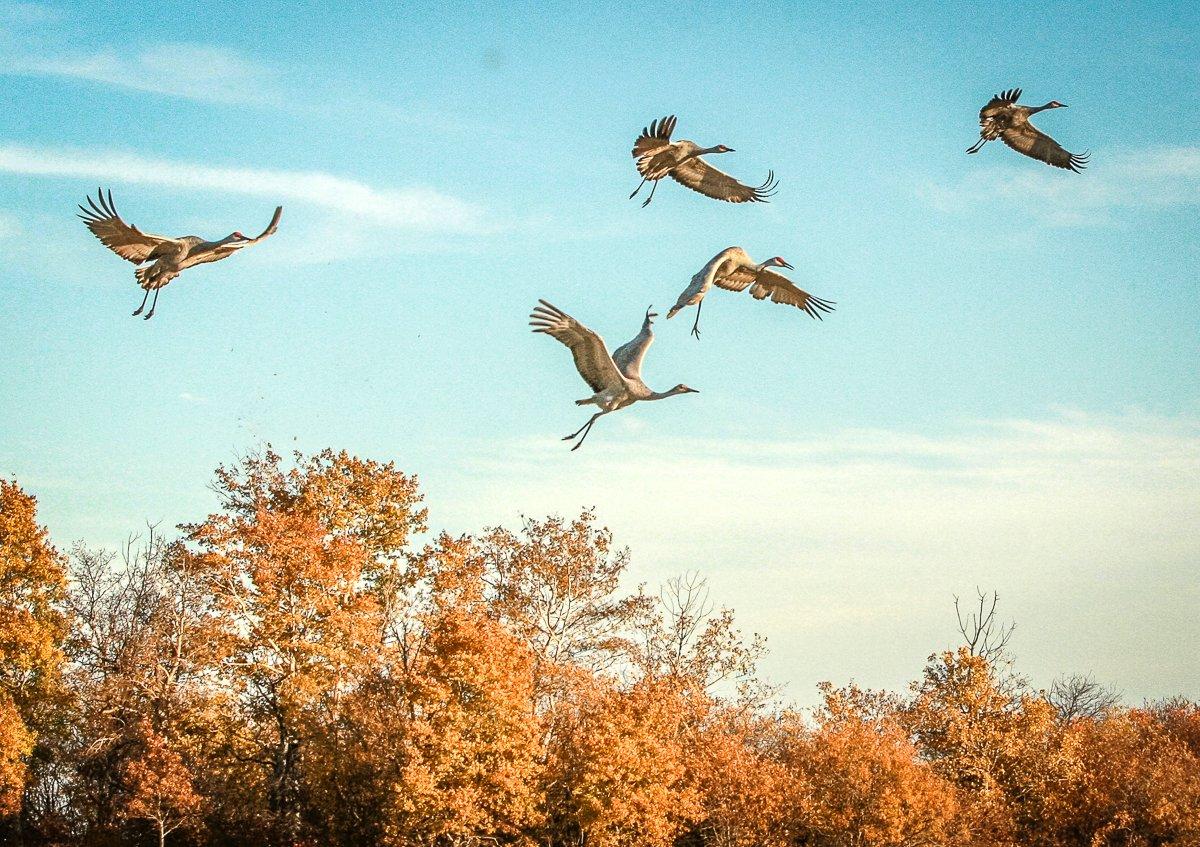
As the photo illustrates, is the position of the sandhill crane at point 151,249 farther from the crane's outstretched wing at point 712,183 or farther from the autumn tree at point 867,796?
the autumn tree at point 867,796

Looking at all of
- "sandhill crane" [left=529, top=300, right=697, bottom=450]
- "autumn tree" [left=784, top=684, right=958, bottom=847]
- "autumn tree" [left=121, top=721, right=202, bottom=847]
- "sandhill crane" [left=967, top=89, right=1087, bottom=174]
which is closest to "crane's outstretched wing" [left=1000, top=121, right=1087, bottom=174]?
"sandhill crane" [left=967, top=89, right=1087, bottom=174]

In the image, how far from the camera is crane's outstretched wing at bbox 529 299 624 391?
22125mm

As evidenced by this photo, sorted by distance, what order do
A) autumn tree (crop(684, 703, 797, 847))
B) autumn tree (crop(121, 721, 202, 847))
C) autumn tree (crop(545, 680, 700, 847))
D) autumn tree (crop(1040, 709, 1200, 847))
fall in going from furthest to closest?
autumn tree (crop(1040, 709, 1200, 847)), autumn tree (crop(121, 721, 202, 847)), autumn tree (crop(684, 703, 797, 847)), autumn tree (crop(545, 680, 700, 847))

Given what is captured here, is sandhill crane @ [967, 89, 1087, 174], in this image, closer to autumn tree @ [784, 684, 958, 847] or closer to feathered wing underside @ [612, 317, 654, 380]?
feathered wing underside @ [612, 317, 654, 380]

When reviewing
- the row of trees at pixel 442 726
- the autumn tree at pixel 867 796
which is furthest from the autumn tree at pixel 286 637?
the autumn tree at pixel 867 796

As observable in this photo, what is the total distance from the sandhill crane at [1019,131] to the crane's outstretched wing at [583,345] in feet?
34.0

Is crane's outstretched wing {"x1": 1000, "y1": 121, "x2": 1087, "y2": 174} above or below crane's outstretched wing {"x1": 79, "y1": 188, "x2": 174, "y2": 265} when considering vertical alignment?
above

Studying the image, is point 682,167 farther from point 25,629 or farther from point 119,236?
point 25,629

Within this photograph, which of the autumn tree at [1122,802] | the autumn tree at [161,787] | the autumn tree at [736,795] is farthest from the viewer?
the autumn tree at [1122,802]

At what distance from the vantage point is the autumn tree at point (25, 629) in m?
45.9

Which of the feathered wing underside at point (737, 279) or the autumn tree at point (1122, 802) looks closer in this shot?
the feathered wing underside at point (737, 279)

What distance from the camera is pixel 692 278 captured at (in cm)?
2477

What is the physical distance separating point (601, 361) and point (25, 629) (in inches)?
1175

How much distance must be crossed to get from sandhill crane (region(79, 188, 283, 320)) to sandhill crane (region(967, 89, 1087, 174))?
14436mm
